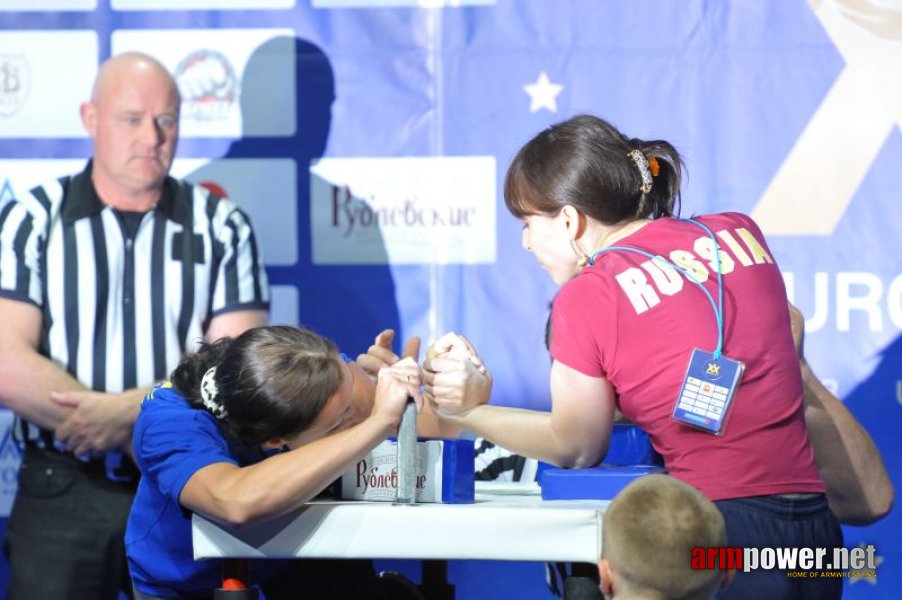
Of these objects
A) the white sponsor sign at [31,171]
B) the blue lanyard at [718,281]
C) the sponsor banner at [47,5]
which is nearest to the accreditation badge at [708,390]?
the blue lanyard at [718,281]

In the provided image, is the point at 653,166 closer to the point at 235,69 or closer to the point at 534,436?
the point at 534,436

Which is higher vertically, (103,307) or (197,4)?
(197,4)

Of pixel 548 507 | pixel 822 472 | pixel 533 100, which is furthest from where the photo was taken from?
pixel 533 100

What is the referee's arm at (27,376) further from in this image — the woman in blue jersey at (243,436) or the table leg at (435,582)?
the table leg at (435,582)

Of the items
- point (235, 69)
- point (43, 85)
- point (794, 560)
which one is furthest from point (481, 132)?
point (794, 560)

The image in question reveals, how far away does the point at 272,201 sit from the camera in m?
3.81

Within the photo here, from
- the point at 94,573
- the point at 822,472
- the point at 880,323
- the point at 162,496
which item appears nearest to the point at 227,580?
the point at 162,496

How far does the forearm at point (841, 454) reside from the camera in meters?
2.39

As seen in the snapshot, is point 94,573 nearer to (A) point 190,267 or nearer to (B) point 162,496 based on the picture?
(A) point 190,267

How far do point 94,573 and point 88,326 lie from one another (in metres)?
0.74

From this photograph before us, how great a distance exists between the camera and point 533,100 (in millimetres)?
3770

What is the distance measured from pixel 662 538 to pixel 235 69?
2582mm

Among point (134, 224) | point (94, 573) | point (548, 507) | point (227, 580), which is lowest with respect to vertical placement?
point (94, 573)

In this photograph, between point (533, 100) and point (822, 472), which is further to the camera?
point (533, 100)
